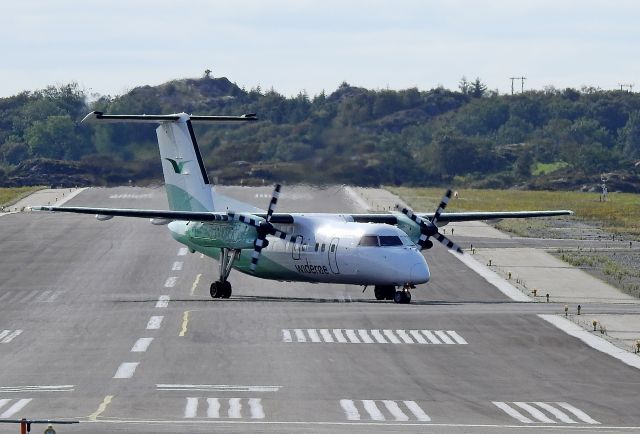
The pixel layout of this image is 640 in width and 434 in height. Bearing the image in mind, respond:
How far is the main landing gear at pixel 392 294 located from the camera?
2144 inches

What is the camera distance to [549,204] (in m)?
121

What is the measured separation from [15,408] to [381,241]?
25.4m

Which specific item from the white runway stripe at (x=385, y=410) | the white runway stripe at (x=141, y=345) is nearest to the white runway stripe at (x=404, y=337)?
the white runway stripe at (x=141, y=345)

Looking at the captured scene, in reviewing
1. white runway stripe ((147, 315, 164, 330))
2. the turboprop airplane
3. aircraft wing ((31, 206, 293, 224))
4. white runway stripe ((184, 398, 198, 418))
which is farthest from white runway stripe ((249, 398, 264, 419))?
aircraft wing ((31, 206, 293, 224))

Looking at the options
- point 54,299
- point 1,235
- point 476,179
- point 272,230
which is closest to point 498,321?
point 272,230

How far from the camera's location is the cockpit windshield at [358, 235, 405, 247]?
174 ft

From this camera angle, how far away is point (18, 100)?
9744cm

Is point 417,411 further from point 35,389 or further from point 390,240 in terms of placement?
point 390,240

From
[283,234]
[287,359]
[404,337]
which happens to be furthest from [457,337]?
[283,234]

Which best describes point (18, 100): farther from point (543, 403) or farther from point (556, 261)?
point (543, 403)

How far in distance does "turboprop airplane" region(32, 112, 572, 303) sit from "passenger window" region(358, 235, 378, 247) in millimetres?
41

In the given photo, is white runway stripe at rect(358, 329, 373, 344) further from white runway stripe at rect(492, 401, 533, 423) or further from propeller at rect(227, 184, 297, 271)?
white runway stripe at rect(492, 401, 533, 423)

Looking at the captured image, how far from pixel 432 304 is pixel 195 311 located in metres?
10.1

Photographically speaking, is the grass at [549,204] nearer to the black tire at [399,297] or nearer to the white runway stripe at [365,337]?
the black tire at [399,297]
